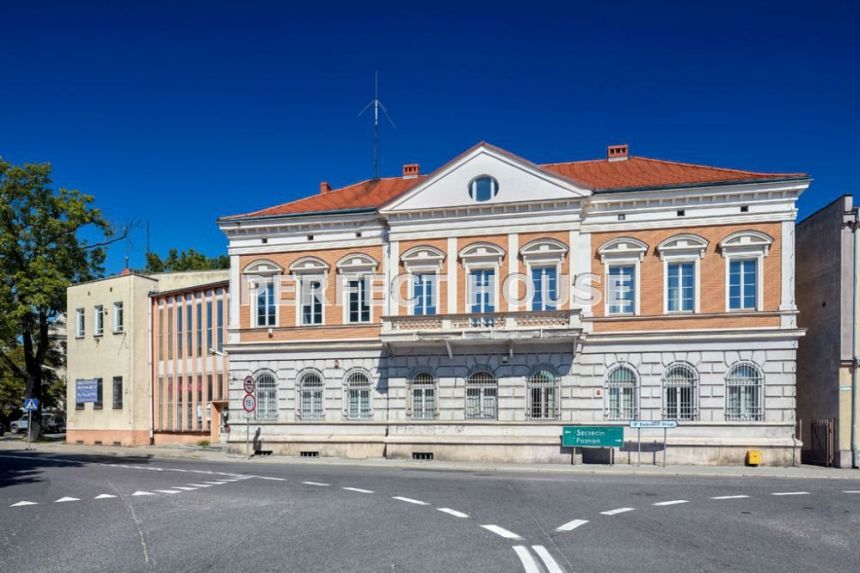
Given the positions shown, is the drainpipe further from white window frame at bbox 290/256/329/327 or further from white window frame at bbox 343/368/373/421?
white window frame at bbox 290/256/329/327

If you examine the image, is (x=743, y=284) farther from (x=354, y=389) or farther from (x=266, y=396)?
(x=266, y=396)

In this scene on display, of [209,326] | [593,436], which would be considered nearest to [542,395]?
[593,436]

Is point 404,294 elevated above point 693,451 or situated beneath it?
elevated above

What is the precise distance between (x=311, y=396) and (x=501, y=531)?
18221 mm

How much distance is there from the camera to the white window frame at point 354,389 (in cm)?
2712

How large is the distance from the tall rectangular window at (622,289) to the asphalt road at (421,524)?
7424 mm

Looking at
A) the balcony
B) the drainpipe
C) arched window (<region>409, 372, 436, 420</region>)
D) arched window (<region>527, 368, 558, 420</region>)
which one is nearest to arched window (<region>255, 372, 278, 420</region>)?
the balcony

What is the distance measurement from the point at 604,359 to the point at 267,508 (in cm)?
1499

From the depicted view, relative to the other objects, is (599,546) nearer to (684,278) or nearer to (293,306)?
(684,278)

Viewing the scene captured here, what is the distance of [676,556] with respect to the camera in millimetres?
9047

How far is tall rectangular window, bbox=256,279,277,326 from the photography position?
28750 mm

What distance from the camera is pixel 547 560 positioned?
8.61 m

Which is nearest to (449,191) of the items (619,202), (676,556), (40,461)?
(619,202)

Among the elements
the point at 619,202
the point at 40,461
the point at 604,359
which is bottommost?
the point at 40,461
